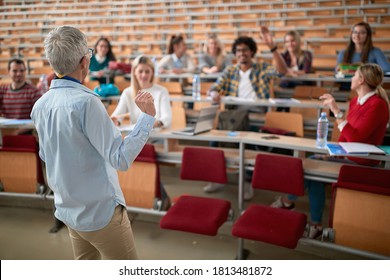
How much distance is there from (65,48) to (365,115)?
1.76 metres

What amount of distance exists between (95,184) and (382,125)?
5.72ft

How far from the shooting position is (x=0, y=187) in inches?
103

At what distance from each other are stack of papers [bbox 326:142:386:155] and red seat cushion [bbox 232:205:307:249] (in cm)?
40

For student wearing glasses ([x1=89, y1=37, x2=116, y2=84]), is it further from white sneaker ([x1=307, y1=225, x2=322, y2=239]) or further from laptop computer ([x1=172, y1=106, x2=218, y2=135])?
white sneaker ([x1=307, y1=225, x2=322, y2=239])

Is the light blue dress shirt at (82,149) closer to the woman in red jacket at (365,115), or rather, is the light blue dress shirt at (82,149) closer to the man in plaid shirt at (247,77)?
the woman in red jacket at (365,115)

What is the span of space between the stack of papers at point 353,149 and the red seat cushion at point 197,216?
67cm

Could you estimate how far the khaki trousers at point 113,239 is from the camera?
1.31 metres

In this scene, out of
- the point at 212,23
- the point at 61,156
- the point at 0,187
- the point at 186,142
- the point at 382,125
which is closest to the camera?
the point at 61,156

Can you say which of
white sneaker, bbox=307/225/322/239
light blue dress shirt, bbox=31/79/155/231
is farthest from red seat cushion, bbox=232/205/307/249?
light blue dress shirt, bbox=31/79/155/231

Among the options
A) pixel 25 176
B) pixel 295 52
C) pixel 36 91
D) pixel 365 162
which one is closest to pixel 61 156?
pixel 25 176

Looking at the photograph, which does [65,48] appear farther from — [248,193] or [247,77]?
[247,77]

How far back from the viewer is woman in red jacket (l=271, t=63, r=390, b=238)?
7.28 feet

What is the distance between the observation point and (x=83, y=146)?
1.20 meters
